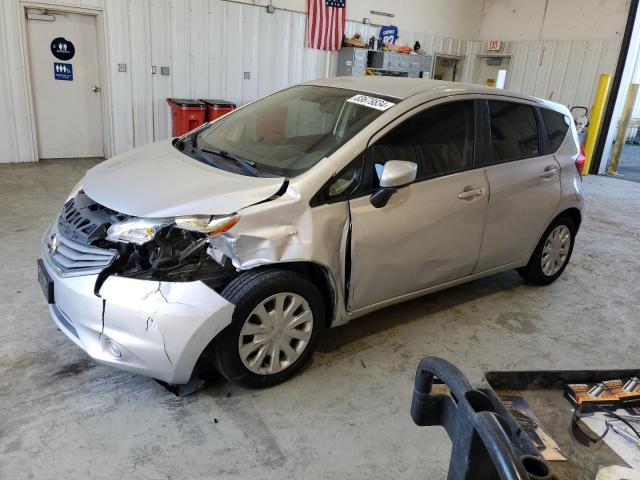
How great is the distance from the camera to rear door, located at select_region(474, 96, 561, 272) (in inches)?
127

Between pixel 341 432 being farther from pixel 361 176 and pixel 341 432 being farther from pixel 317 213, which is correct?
pixel 361 176

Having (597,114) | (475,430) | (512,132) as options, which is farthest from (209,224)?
(597,114)

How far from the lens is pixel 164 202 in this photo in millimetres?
2301

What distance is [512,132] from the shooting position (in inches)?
132

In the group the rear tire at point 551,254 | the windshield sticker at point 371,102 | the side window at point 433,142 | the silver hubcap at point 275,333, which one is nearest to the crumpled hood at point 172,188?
the silver hubcap at point 275,333

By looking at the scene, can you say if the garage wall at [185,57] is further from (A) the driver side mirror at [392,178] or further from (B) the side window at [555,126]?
(A) the driver side mirror at [392,178]

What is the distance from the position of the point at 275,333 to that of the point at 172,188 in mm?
823

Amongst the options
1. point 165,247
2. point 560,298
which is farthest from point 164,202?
point 560,298

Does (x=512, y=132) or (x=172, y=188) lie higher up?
(x=512, y=132)

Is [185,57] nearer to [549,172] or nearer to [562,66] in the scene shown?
[549,172]

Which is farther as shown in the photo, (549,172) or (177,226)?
(549,172)

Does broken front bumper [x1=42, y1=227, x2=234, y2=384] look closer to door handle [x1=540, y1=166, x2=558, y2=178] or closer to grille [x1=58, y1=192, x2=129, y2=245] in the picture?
grille [x1=58, y1=192, x2=129, y2=245]

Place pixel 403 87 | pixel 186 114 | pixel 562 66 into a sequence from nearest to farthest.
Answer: pixel 403 87 → pixel 186 114 → pixel 562 66

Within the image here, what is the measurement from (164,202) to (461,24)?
11054 mm
